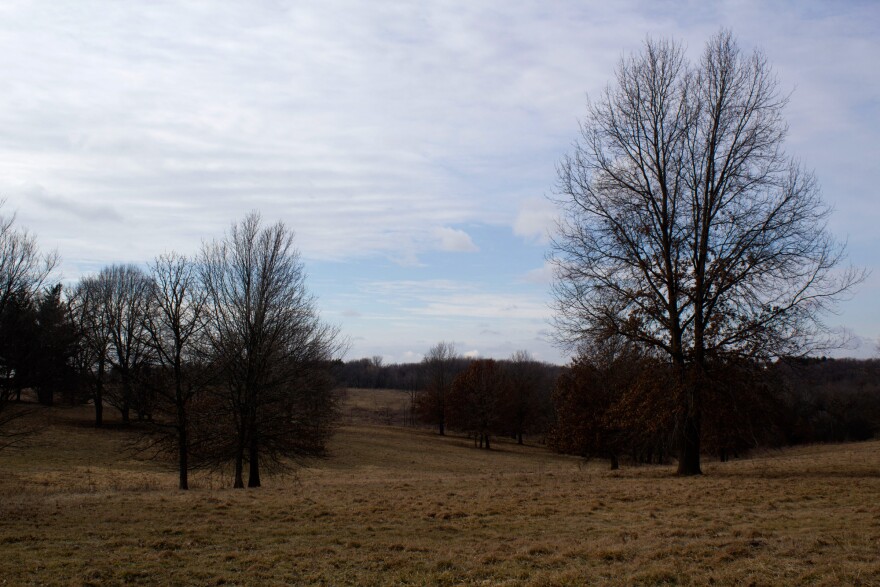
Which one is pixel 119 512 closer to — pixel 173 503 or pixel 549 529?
pixel 173 503

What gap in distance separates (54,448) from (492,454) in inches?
1328

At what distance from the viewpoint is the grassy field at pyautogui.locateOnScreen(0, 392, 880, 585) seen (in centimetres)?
723

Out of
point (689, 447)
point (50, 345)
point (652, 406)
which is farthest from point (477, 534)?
point (50, 345)

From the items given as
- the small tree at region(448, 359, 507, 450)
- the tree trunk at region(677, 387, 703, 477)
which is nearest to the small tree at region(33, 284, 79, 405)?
the tree trunk at region(677, 387, 703, 477)

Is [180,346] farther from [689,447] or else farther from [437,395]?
[437,395]

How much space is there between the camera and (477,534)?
983cm

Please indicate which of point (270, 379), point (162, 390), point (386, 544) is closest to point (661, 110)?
point (386, 544)

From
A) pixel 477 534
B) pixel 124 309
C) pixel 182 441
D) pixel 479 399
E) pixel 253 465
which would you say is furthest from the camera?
pixel 479 399

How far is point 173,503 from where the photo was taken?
43.3 ft

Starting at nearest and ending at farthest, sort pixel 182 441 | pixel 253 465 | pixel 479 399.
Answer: pixel 182 441 → pixel 253 465 → pixel 479 399

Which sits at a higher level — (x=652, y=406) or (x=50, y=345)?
(x=50, y=345)

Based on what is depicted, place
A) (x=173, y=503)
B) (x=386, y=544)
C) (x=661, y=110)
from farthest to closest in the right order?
(x=661, y=110), (x=173, y=503), (x=386, y=544)

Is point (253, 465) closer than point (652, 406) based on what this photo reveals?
No

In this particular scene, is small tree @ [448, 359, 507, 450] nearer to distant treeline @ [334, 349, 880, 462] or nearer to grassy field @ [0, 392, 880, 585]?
distant treeline @ [334, 349, 880, 462]
